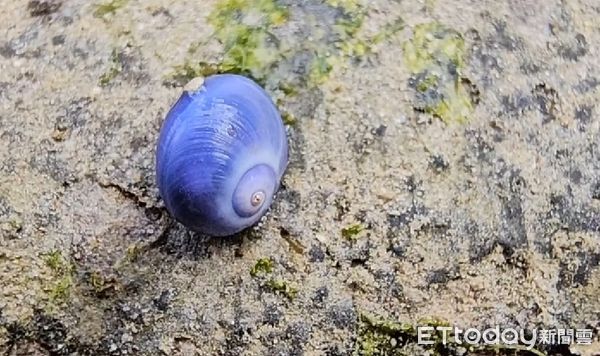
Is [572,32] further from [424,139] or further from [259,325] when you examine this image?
[259,325]

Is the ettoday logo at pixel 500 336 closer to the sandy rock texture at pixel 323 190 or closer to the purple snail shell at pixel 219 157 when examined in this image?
the sandy rock texture at pixel 323 190

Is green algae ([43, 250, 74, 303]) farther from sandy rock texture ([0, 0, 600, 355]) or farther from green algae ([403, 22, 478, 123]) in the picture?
green algae ([403, 22, 478, 123])

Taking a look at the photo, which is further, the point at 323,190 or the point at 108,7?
the point at 108,7

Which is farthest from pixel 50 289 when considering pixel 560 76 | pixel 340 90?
pixel 560 76

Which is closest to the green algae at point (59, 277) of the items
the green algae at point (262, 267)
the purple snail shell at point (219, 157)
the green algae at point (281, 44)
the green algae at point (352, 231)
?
the purple snail shell at point (219, 157)

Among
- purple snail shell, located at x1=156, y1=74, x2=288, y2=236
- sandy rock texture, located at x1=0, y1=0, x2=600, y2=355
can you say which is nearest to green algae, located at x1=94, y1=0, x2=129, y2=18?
sandy rock texture, located at x1=0, y1=0, x2=600, y2=355

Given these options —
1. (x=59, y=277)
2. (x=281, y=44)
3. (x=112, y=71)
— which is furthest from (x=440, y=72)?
(x=59, y=277)

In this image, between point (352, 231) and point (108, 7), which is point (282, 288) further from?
point (108, 7)

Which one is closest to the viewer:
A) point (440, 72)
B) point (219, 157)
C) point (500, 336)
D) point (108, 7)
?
point (219, 157)
